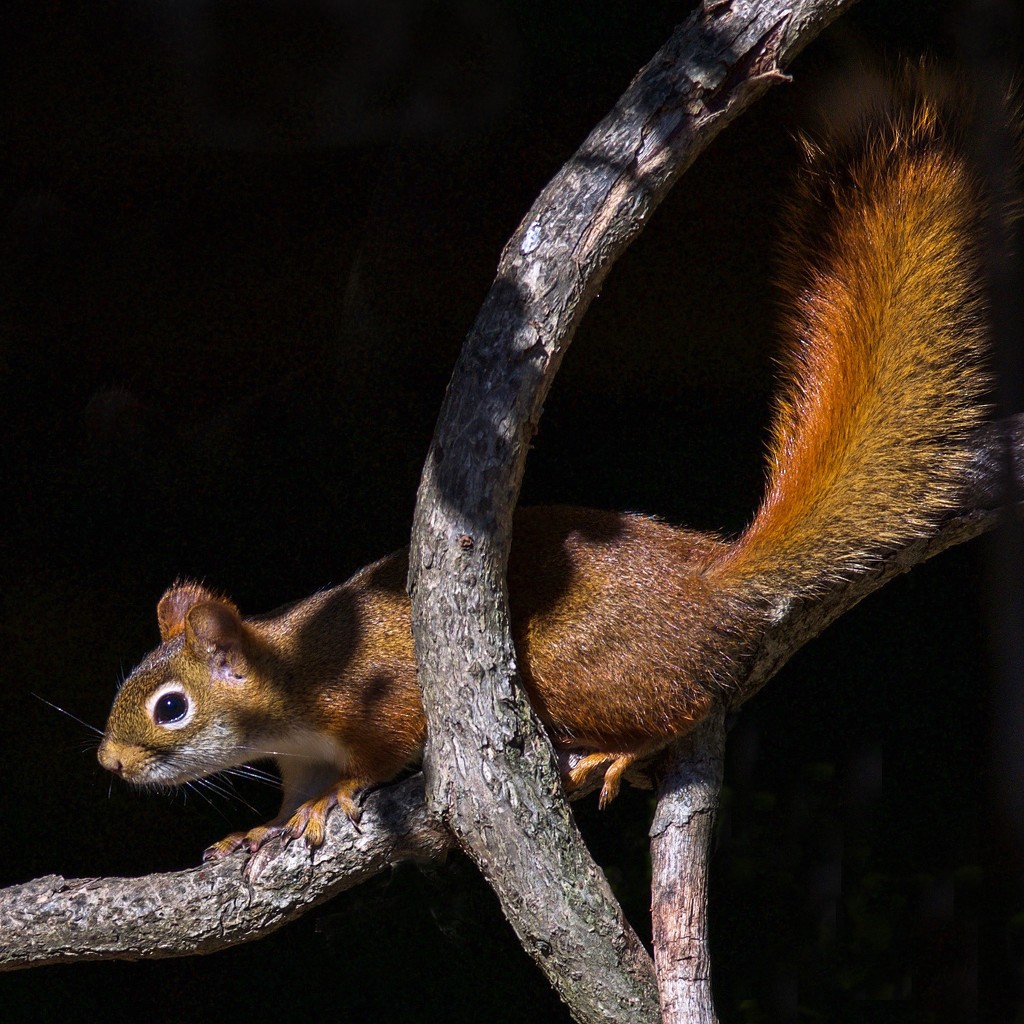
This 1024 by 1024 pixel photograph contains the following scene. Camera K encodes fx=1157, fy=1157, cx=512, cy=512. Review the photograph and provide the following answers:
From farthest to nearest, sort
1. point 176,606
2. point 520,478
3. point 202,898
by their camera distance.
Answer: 1. point 176,606
2. point 202,898
3. point 520,478

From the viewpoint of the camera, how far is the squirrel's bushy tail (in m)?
2.12

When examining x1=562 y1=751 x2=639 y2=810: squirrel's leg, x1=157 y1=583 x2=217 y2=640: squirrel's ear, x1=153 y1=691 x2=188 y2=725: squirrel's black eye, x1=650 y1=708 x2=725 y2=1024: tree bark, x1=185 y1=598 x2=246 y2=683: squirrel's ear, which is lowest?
x1=650 y1=708 x2=725 y2=1024: tree bark

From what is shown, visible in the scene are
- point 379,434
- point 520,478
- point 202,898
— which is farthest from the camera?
point 379,434

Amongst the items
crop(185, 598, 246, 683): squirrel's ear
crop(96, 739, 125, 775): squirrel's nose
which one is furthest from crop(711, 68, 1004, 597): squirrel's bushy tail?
crop(96, 739, 125, 775): squirrel's nose

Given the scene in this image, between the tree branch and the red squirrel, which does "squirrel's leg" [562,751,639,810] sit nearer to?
the red squirrel

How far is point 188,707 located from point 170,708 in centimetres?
3

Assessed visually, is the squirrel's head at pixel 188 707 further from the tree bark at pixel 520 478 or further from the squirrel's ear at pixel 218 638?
the tree bark at pixel 520 478

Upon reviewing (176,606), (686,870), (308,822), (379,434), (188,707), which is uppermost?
(379,434)

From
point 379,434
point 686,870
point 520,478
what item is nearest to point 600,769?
point 686,870

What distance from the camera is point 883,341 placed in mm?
2227

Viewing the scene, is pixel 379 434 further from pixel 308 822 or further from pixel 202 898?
pixel 202 898

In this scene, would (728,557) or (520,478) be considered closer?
(520,478)

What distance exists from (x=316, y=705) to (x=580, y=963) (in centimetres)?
73

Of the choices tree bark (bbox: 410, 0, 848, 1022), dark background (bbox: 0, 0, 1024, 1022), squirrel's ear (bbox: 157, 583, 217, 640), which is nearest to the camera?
tree bark (bbox: 410, 0, 848, 1022)
